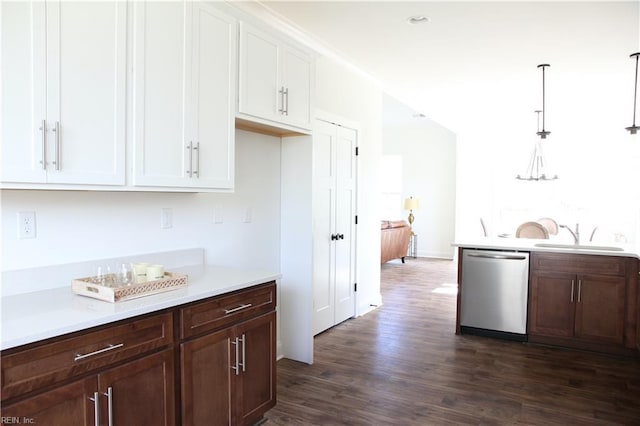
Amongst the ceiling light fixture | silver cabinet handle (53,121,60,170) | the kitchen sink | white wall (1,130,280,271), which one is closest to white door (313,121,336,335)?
white wall (1,130,280,271)

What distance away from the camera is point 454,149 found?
988 cm

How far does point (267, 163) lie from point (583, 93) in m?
4.73

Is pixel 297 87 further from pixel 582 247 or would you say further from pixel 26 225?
pixel 582 247

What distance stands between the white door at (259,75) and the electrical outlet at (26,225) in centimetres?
123

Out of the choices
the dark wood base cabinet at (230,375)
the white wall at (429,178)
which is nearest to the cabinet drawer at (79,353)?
the dark wood base cabinet at (230,375)

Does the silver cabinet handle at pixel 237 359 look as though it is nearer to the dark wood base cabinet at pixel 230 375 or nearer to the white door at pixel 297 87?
the dark wood base cabinet at pixel 230 375

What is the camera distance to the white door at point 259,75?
2.70 metres

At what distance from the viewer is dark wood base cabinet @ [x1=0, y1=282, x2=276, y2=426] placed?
→ 1.49 meters

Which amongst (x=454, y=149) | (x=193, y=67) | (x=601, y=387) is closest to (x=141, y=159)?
(x=193, y=67)

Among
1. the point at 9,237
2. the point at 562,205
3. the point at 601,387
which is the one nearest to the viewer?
the point at 9,237

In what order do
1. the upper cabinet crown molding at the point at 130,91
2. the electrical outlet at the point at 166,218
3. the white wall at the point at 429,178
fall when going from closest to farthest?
the upper cabinet crown molding at the point at 130,91, the electrical outlet at the point at 166,218, the white wall at the point at 429,178

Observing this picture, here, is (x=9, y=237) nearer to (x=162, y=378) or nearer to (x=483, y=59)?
(x=162, y=378)

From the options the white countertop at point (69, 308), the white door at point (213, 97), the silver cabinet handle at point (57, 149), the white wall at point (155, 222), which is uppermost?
the white door at point (213, 97)

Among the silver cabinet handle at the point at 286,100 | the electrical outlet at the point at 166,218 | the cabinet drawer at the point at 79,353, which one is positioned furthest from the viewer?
the silver cabinet handle at the point at 286,100
